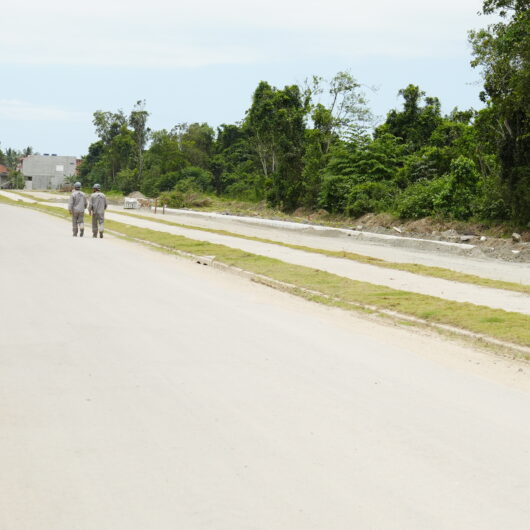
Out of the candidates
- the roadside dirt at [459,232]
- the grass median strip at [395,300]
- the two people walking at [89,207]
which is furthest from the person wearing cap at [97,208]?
the roadside dirt at [459,232]

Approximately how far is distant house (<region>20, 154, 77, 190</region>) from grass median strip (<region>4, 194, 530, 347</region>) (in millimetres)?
140514

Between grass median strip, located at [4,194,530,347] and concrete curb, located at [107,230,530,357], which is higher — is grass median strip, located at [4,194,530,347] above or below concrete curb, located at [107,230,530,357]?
above

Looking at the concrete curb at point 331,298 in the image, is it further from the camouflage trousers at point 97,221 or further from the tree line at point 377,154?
the tree line at point 377,154

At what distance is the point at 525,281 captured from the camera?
16.7 m

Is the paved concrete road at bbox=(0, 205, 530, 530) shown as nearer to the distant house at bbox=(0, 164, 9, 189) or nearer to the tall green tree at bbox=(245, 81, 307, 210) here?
the tall green tree at bbox=(245, 81, 307, 210)

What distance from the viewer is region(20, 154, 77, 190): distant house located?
15288cm

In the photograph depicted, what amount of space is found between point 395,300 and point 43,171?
151313 millimetres

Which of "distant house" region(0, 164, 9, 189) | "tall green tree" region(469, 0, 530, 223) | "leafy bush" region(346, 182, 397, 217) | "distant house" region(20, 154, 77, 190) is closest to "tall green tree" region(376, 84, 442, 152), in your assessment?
"leafy bush" region(346, 182, 397, 217)

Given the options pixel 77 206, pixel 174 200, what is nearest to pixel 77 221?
pixel 77 206

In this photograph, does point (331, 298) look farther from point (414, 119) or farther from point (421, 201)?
point (414, 119)

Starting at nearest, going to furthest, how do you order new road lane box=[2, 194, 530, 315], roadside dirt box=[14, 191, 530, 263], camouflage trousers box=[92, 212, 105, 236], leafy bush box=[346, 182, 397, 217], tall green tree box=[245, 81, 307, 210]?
new road lane box=[2, 194, 530, 315]
roadside dirt box=[14, 191, 530, 263]
camouflage trousers box=[92, 212, 105, 236]
leafy bush box=[346, 182, 397, 217]
tall green tree box=[245, 81, 307, 210]

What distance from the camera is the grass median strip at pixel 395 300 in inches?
382

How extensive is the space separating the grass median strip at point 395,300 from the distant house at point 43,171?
461 ft

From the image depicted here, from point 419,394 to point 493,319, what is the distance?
14.1 feet
